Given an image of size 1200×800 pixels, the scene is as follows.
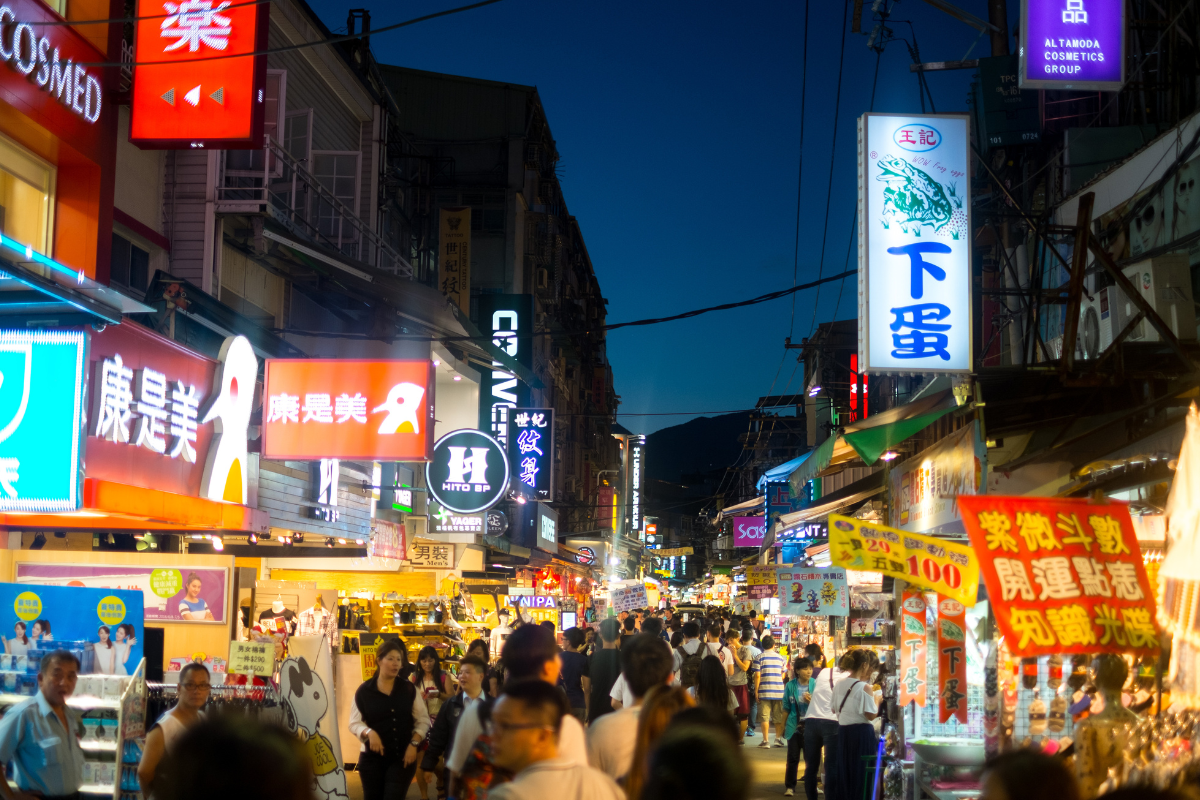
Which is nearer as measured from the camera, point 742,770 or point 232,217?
point 742,770

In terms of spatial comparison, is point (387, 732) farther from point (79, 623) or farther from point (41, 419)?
point (41, 419)

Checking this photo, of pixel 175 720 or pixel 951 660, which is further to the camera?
pixel 951 660

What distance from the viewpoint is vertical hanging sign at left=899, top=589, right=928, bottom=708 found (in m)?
8.97

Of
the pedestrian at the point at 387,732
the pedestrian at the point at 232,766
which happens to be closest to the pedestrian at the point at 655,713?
the pedestrian at the point at 232,766

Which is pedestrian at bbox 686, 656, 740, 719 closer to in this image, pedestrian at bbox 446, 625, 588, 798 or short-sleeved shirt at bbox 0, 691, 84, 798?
pedestrian at bbox 446, 625, 588, 798

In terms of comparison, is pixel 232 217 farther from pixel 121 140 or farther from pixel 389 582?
pixel 389 582

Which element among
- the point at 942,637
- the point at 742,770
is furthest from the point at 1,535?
the point at 742,770

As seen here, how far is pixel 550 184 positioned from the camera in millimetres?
47062

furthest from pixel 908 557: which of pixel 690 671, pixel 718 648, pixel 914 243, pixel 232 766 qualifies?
pixel 718 648

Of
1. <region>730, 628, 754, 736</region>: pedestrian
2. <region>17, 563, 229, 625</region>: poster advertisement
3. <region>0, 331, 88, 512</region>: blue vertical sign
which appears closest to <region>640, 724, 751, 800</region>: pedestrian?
<region>0, 331, 88, 512</region>: blue vertical sign

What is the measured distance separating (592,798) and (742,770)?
37.9 inches

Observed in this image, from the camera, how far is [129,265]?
13.3 metres

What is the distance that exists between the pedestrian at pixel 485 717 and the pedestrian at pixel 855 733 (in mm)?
5856

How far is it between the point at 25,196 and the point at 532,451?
59.8ft
